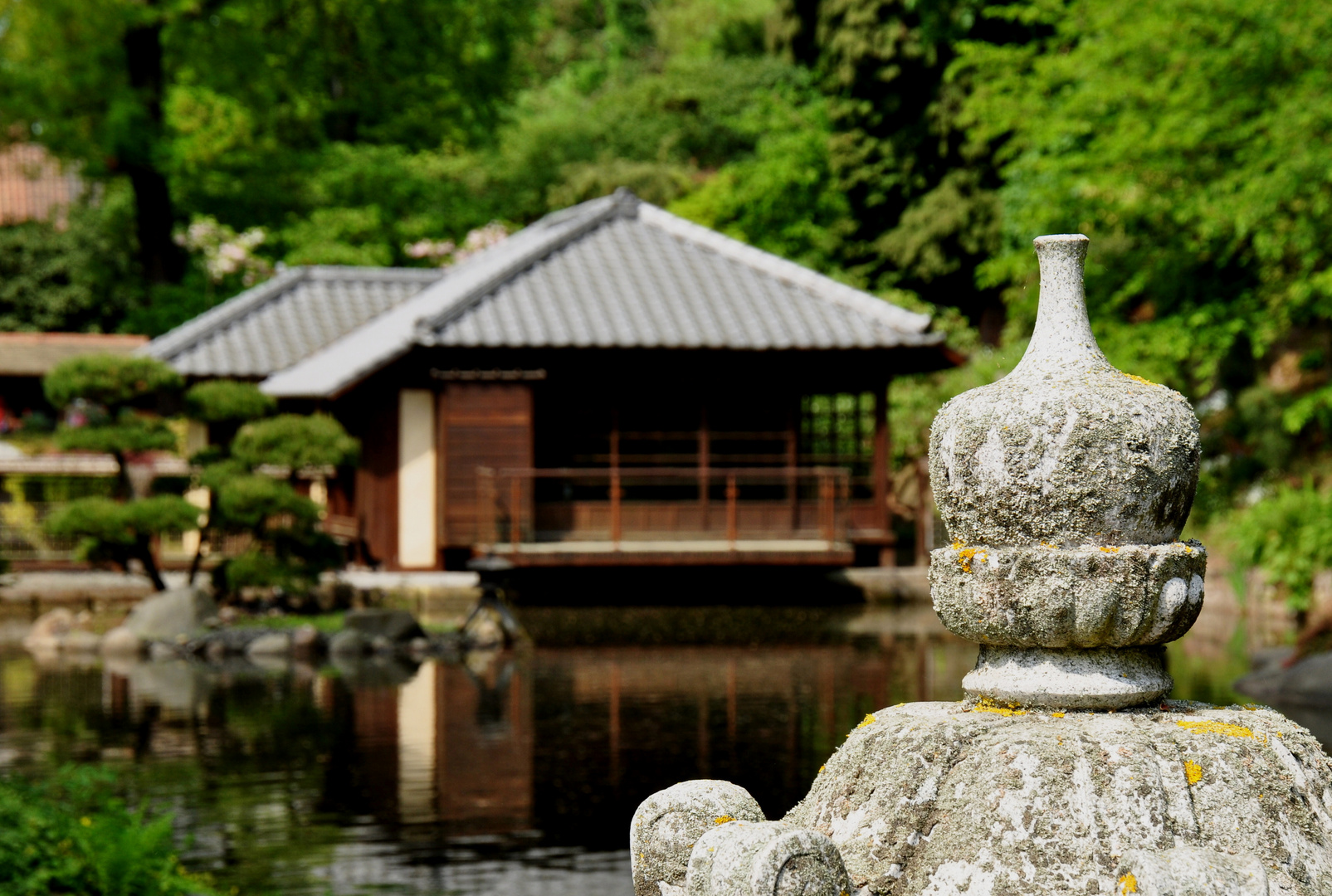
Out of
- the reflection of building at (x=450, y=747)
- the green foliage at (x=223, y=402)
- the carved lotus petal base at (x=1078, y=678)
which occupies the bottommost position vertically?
the reflection of building at (x=450, y=747)

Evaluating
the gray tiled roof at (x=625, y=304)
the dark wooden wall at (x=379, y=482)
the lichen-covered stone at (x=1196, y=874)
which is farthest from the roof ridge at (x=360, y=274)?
the lichen-covered stone at (x=1196, y=874)

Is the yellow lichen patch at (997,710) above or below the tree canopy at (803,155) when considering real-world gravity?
below

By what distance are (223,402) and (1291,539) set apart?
49.4ft

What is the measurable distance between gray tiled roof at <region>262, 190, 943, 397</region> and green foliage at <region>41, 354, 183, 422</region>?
128 inches

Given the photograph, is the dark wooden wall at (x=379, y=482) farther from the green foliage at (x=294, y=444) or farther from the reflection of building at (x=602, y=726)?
the reflection of building at (x=602, y=726)

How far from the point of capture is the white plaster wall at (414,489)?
25.8 meters

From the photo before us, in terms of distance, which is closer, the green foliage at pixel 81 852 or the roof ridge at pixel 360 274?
the green foliage at pixel 81 852

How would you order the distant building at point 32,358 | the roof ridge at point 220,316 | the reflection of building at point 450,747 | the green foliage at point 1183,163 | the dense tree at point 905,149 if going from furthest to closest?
the distant building at point 32,358
the dense tree at point 905,149
the roof ridge at point 220,316
the green foliage at point 1183,163
the reflection of building at point 450,747

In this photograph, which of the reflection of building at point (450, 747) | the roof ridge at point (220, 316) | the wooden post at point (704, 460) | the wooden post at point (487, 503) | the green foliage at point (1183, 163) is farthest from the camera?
the roof ridge at point (220, 316)

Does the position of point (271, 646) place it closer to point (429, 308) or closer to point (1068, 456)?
point (429, 308)

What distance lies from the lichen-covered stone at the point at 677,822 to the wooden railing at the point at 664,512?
65.0ft

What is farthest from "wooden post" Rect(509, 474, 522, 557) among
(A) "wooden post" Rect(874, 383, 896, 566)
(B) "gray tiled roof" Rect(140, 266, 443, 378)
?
(B) "gray tiled roof" Rect(140, 266, 443, 378)

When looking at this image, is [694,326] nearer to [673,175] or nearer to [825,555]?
[825,555]

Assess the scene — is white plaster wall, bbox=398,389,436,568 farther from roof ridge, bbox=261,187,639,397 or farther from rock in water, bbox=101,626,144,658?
rock in water, bbox=101,626,144,658
